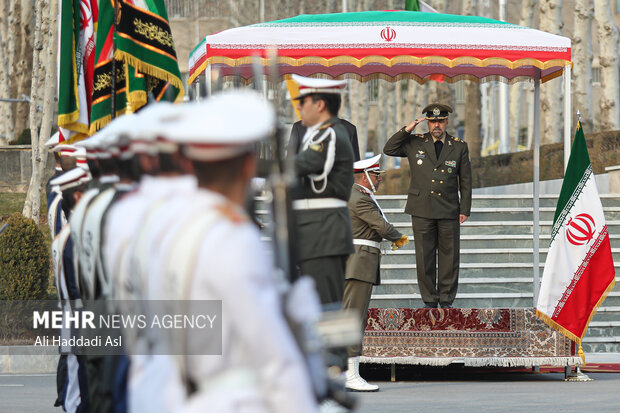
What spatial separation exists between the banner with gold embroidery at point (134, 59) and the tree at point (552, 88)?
21.8 meters

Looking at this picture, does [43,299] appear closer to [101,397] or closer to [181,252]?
[101,397]

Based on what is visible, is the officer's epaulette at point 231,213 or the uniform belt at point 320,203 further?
the uniform belt at point 320,203

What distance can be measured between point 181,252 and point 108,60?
5049mm

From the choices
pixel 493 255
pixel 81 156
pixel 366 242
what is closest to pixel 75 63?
pixel 81 156

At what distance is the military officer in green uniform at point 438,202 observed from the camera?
1197cm

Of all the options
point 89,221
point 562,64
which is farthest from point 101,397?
point 562,64

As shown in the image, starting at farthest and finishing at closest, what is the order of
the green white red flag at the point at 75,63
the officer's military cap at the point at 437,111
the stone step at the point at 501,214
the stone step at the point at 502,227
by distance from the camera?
the stone step at the point at 501,214 → the stone step at the point at 502,227 → the officer's military cap at the point at 437,111 → the green white red flag at the point at 75,63

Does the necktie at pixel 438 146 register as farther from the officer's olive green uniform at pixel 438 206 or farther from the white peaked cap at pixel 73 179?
the white peaked cap at pixel 73 179

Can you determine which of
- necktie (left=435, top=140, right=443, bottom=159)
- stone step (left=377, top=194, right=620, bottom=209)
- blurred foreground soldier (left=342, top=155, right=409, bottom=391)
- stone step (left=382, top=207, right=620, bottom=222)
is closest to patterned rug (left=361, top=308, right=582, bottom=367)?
blurred foreground soldier (left=342, top=155, right=409, bottom=391)

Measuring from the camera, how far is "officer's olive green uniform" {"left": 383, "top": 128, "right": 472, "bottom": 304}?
39.3 feet

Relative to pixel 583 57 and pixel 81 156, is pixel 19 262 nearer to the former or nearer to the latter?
pixel 81 156

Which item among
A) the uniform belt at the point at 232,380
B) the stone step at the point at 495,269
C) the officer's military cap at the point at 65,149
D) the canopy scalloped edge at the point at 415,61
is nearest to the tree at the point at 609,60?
the stone step at the point at 495,269

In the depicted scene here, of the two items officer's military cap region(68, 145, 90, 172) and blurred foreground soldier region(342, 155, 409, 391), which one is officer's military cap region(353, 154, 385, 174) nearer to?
blurred foreground soldier region(342, 155, 409, 391)

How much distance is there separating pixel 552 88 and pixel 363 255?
22.5 m
